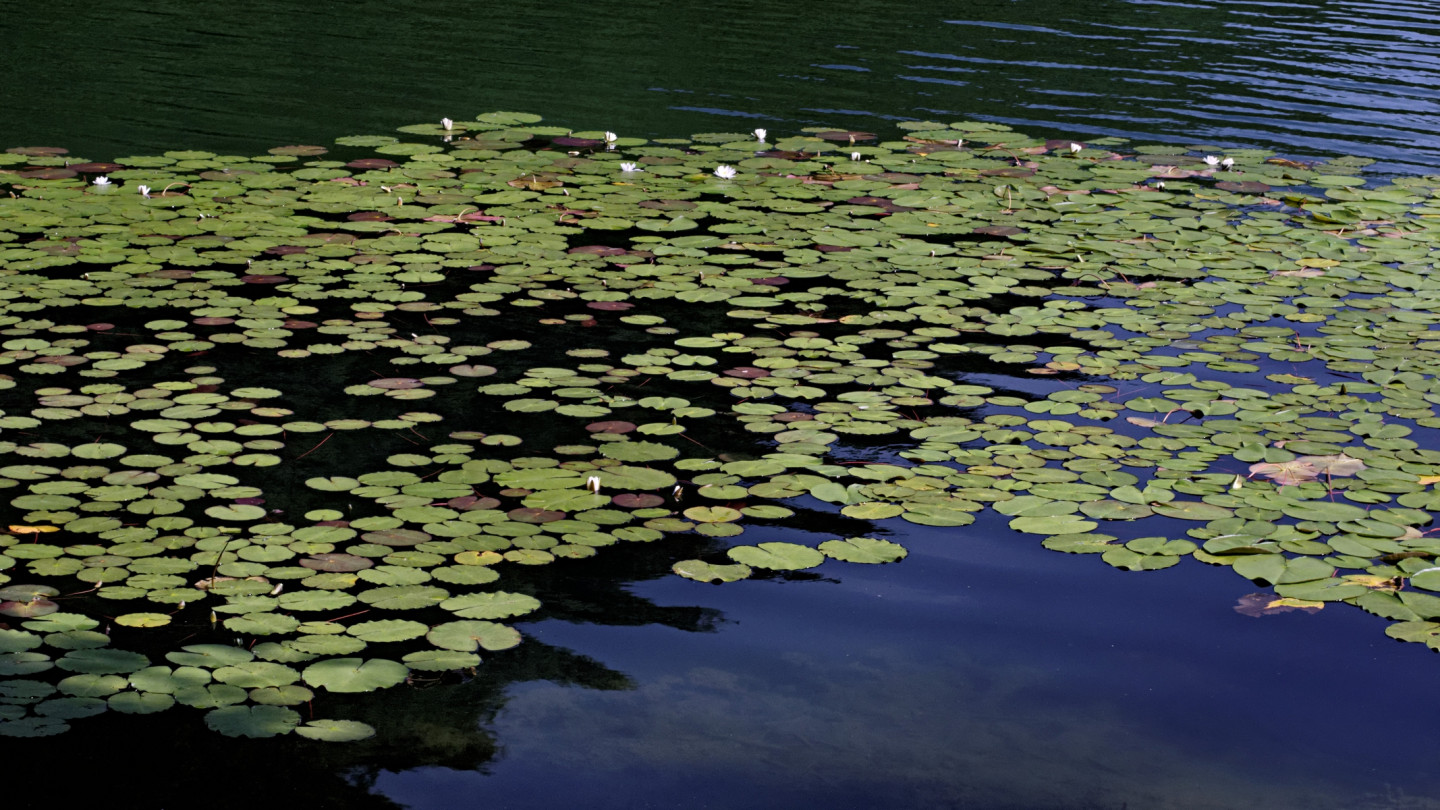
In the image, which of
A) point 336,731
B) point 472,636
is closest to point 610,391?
point 472,636

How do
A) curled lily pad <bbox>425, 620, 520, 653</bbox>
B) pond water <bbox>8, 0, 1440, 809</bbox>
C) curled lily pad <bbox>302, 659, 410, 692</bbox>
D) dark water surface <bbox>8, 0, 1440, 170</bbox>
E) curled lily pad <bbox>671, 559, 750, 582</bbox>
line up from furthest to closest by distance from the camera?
dark water surface <bbox>8, 0, 1440, 170</bbox>
curled lily pad <bbox>671, 559, 750, 582</bbox>
curled lily pad <bbox>425, 620, 520, 653</bbox>
curled lily pad <bbox>302, 659, 410, 692</bbox>
pond water <bbox>8, 0, 1440, 809</bbox>

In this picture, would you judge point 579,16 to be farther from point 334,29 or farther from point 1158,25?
point 1158,25

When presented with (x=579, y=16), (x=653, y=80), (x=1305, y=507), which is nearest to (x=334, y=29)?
(x=579, y=16)

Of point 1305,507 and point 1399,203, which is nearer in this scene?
point 1305,507

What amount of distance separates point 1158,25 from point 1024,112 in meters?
5.23

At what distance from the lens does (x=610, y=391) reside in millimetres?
5285

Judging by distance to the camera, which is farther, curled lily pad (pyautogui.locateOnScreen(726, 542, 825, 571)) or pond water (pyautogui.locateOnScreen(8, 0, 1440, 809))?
curled lily pad (pyautogui.locateOnScreen(726, 542, 825, 571))

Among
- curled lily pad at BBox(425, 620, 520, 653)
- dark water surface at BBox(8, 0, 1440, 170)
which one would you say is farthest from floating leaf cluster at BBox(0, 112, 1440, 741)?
dark water surface at BBox(8, 0, 1440, 170)

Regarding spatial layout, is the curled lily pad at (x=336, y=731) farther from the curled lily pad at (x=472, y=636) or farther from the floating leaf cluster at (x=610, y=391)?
the curled lily pad at (x=472, y=636)

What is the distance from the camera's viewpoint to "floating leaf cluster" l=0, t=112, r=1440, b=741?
378 cm

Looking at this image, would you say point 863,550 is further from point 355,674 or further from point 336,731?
point 336,731

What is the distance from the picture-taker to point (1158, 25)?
15250 mm

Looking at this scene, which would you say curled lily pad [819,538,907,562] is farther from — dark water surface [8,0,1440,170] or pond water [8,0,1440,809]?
dark water surface [8,0,1440,170]

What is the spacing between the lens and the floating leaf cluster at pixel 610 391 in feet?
12.4
